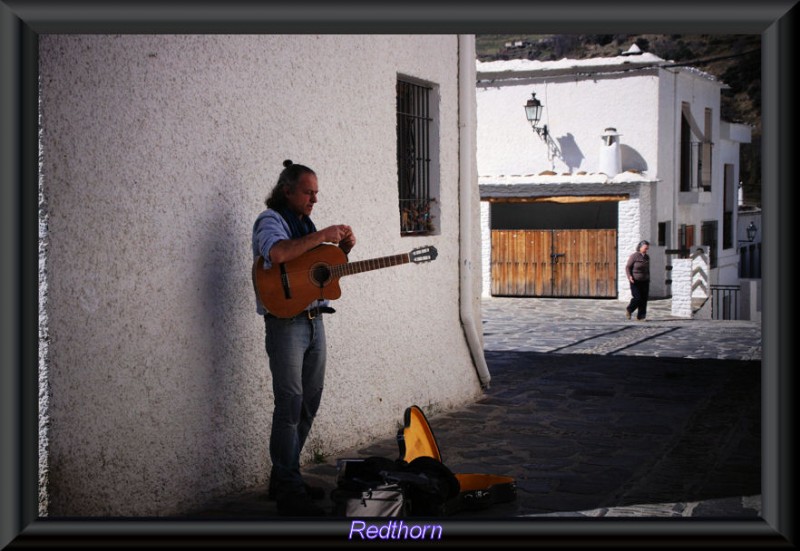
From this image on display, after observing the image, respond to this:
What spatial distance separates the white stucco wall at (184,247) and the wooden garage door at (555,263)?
17910 mm

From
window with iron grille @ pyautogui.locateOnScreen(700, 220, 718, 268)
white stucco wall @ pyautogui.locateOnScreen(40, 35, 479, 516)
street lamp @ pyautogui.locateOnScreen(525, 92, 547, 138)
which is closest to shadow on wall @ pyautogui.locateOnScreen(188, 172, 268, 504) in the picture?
white stucco wall @ pyautogui.locateOnScreen(40, 35, 479, 516)

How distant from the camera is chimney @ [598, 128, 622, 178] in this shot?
24156mm

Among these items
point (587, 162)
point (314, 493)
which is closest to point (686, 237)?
point (587, 162)

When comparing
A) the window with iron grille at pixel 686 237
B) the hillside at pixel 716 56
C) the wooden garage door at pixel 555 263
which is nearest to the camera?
the wooden garage door at pixel 555 263

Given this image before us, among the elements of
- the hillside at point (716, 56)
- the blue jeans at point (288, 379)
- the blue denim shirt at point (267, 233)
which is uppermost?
the hillside at point (716, 56)

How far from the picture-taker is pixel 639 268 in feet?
60.9

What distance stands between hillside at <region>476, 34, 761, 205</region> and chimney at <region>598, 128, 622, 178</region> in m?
27.5

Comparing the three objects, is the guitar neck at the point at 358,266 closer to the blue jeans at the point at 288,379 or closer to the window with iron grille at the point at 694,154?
the blue jeans at the point at 288,379

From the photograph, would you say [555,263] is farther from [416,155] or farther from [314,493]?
[314,493]

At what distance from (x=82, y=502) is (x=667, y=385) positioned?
667 centimetres

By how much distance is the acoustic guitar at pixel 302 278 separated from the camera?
17.2ft

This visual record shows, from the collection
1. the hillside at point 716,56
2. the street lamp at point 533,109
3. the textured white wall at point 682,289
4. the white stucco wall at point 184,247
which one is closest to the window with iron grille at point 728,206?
the street lamp at point 533,109

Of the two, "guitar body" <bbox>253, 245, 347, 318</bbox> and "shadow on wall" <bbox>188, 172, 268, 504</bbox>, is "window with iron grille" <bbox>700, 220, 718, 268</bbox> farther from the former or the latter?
"guitar body" <bbox>253, 245, 347, 318</bbox>

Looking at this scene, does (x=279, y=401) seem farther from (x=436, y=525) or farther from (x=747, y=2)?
(x=747, y=2)
